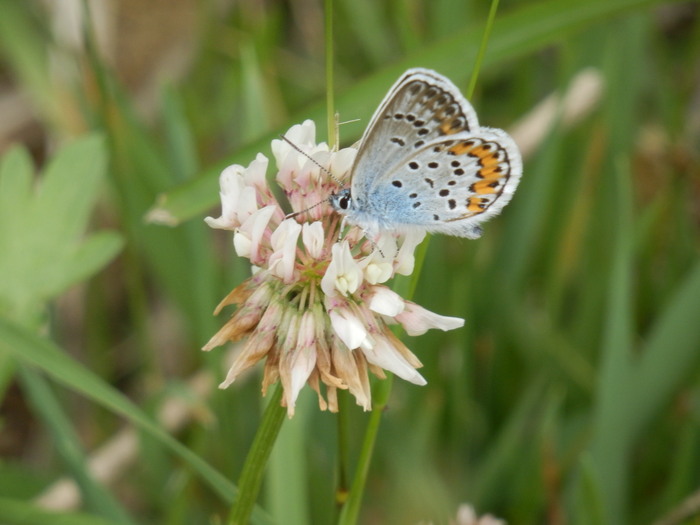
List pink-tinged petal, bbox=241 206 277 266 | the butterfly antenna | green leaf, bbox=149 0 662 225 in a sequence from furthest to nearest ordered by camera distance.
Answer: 1. green leaf, bbox=149 0 662 225
2. the butterfly antenna
3. pink-tinged petal, bbox=241 206 277 266

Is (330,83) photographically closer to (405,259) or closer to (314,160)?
(314,160)

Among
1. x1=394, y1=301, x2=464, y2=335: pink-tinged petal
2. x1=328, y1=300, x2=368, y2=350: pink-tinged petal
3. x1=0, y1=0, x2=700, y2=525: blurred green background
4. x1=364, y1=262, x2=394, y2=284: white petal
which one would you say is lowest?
x1=0, y1=0, x2=700, y2=525: blurred green background

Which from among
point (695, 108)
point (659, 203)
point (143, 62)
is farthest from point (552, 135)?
point (143, 62)

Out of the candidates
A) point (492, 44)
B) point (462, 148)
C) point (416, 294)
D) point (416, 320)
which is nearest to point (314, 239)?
point (416, 320)

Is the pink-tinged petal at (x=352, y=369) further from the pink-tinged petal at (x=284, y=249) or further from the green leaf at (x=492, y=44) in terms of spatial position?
the green leaf at (x=492, y=44)

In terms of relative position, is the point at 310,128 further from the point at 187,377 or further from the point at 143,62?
the point at 143,62

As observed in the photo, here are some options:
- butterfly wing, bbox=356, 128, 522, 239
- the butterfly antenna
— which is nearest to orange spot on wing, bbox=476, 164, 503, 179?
butterfly wing, bbox=356, 128, 522, 239

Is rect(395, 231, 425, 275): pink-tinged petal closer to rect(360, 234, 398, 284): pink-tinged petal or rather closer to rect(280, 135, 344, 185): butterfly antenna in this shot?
rect(360, 234, 398, 284): pink-tinged petal
